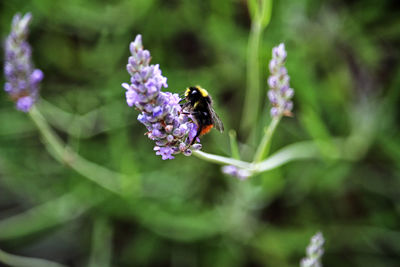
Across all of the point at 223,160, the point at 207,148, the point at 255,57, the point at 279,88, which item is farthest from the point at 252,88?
the point at 223,160

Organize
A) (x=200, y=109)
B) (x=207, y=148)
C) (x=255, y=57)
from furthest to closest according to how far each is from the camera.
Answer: (x=207, y=148) < (x=255, y=57) < (x=200, y=109)

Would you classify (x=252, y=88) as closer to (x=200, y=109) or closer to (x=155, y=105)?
(x=200, y=109)

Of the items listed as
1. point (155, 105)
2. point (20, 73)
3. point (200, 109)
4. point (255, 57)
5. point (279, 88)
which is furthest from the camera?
point (255, 57)

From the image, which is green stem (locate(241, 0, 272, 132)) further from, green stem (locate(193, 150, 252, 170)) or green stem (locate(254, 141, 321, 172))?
green stem (locate(193, 150, 252, 170))

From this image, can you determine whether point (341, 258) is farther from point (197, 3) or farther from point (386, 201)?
point (197, 3)

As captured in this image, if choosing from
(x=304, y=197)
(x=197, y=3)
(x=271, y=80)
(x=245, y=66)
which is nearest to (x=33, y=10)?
(x=197, y=3)

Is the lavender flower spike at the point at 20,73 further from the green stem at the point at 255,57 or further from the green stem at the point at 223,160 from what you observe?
the green stem at the point at 255,57

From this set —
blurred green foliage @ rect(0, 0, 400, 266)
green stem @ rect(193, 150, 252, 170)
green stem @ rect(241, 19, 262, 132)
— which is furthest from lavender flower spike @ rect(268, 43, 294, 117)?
blurred green foliage @ rect(0, 0, 400, 266)

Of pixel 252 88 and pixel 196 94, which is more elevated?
pixel 252 88
